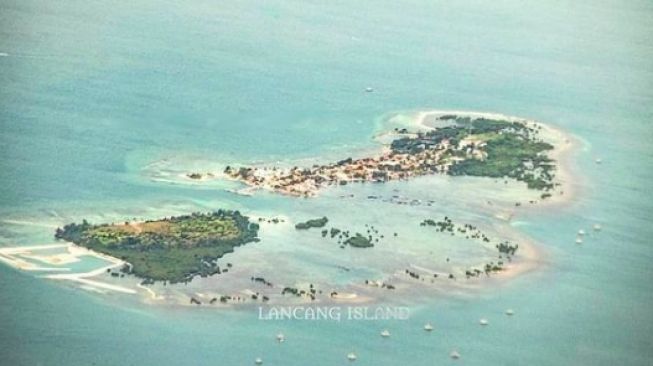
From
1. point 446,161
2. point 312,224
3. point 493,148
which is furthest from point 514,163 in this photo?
point 312,224

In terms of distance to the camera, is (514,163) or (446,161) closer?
(446,161)

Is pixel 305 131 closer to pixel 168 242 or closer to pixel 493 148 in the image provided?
pixel 493 148

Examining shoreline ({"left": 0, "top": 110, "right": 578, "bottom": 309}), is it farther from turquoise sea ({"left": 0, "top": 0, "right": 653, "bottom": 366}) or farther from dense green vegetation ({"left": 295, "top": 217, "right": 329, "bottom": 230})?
dense green vegetation ({"left": 295, "top": 217, "right": 329, "bottom": 230})

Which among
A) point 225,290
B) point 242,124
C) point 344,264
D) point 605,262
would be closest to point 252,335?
point 225,290

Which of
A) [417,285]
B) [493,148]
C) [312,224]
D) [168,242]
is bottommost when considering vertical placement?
[417,285]

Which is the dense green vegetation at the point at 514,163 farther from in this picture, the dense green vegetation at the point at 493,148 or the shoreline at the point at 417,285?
the shoreline at the point at 417,285

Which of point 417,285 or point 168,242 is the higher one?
point 168,242

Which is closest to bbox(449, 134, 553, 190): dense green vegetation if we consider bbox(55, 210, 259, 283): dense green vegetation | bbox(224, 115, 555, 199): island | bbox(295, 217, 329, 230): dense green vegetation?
bbox(224, 115, 555, 199): island

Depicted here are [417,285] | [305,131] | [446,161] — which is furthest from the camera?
[305,131]

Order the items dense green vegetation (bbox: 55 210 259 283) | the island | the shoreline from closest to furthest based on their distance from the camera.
A: the shoreline
dense green vegetation (bbox: 55 210 259 283)
the island
